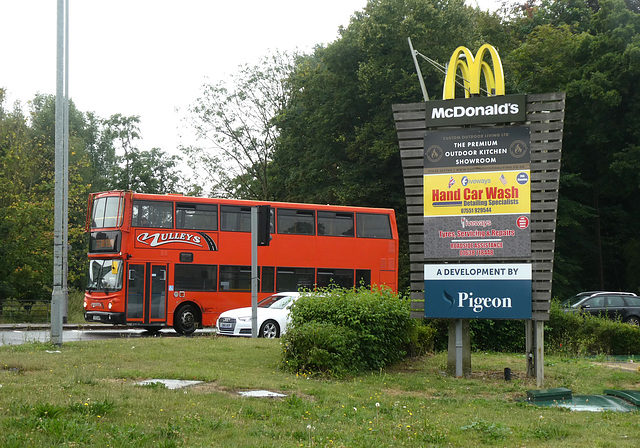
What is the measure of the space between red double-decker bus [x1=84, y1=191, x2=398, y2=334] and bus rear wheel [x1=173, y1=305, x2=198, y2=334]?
1.3 inches

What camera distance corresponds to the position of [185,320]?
942 inches

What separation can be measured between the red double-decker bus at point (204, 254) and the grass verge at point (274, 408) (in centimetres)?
989

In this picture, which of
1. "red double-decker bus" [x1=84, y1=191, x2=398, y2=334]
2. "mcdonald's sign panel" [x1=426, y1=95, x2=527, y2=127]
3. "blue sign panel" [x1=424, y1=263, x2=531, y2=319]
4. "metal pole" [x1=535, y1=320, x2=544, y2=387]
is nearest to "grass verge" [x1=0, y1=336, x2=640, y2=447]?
"metal pole" [x1=535, y1=320, x2=544, y2=387]

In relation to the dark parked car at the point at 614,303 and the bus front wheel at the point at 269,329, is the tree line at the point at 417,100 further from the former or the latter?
the bus front wheel at the point at 269,329

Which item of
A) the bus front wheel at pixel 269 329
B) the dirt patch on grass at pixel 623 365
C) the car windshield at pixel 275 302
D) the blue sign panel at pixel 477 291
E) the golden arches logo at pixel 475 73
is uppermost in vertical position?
the golden arches logo at pixel 475 73

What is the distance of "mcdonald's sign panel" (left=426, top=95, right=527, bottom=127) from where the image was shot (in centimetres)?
1215

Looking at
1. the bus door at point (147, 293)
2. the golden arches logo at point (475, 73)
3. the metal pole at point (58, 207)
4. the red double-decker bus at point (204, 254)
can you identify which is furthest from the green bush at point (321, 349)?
the bus door at point (147, 293)

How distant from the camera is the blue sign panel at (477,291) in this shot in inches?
477

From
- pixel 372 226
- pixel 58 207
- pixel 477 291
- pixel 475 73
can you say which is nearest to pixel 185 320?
pixel 372 226

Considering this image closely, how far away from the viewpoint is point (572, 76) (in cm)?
3684

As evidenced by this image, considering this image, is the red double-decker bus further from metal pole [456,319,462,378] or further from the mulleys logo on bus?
metal pole [456,319,462,378]

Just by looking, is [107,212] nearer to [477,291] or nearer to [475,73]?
[475,73]

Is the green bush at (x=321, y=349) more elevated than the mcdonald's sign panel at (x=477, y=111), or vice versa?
the mcdonald's sign panel at (x=477, y=111)

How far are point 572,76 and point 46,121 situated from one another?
40708mm
